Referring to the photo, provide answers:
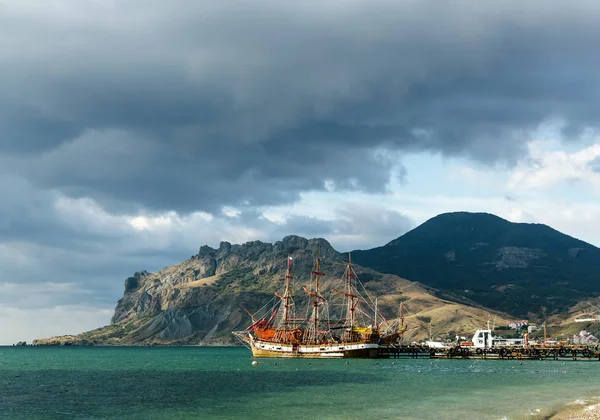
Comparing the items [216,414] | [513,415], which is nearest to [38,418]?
[216,414]

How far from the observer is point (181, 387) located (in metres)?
110

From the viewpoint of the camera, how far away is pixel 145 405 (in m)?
82.9

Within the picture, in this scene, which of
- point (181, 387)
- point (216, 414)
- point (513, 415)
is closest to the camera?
point (513, 415)

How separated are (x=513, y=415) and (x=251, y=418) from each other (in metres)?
29.5

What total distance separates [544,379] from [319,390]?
4807 cm

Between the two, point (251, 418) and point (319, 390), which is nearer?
point (251, 418)

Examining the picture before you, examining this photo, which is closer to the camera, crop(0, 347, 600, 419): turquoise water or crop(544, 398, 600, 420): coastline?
crop(544, 398, 600, 420): coastline

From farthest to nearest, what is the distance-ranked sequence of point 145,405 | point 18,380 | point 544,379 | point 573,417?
point 18,380 < point 544,379 < point 145,405 < point 573,417

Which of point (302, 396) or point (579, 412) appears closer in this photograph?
point (579, 412)

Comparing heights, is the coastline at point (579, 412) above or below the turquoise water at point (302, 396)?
above

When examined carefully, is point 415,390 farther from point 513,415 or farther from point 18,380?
point 18,380

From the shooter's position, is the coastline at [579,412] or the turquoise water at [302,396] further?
the turquoise water at [302,396]

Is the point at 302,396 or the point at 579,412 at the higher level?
the point at 579,412

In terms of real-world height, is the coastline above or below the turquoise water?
above
